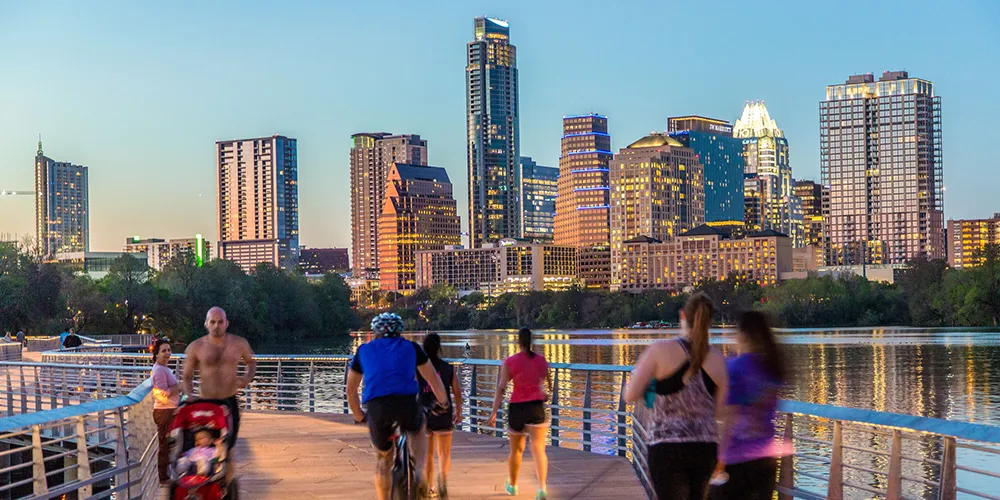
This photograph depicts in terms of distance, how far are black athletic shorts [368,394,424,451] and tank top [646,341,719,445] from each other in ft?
9.54

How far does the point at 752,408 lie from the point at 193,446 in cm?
422

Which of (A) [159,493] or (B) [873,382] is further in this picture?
(B) [873,382]

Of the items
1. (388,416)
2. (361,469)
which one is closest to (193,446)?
(388,416)

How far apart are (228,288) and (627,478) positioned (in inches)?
4288

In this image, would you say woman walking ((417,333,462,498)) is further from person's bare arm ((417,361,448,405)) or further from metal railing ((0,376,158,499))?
metal railing ((0,376,158,499))

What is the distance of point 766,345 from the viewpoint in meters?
8.04

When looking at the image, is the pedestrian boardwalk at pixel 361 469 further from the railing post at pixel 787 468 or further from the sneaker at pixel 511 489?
the railing post at pixel 787 468

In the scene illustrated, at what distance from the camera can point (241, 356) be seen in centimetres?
1072

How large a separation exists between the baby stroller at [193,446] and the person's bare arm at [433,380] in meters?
1.81

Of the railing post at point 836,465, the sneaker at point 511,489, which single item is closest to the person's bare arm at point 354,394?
the sneaker at point 511,489

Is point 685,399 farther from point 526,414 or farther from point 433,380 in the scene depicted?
point 526,414

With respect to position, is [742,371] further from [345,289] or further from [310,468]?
[345,289]

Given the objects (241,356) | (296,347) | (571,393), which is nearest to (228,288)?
(296,347)

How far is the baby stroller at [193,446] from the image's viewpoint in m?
9.31
